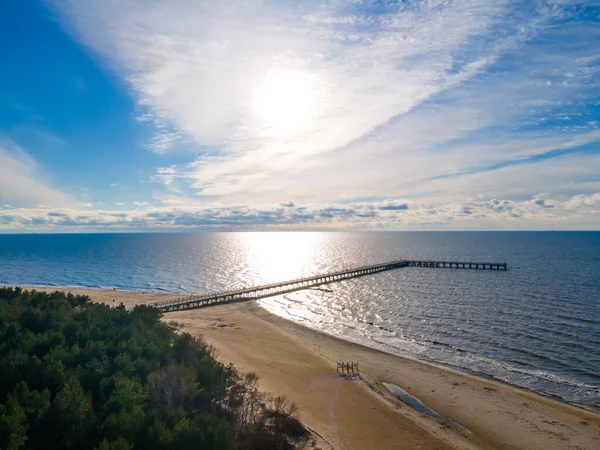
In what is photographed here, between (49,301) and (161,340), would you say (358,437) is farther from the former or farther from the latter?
(49,301)

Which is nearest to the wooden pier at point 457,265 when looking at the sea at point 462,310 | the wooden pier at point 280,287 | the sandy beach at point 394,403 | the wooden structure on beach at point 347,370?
the wooden pier at point 280,287

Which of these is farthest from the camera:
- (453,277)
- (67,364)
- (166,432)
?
(453,277)

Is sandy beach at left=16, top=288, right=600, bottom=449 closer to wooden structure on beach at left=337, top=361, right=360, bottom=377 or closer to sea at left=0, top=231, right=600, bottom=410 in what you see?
wooden structure on beach at left=337, top=361, right=360, bottom=377

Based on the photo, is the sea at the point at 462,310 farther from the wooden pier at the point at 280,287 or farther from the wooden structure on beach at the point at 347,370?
the wooden structure on beach at the point at 347,370

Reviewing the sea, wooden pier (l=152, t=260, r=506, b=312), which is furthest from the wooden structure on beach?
wooden pier (l=152, t=260, r=506, b=312)

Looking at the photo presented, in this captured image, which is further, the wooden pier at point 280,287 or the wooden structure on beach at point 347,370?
the wooden pier at point 280,287

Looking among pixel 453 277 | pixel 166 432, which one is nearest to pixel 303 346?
pixel 166 432

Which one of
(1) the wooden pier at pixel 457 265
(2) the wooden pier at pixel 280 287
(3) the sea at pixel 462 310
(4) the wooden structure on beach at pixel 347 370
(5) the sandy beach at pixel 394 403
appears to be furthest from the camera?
(1) the wooden pier at pixel 457 265
